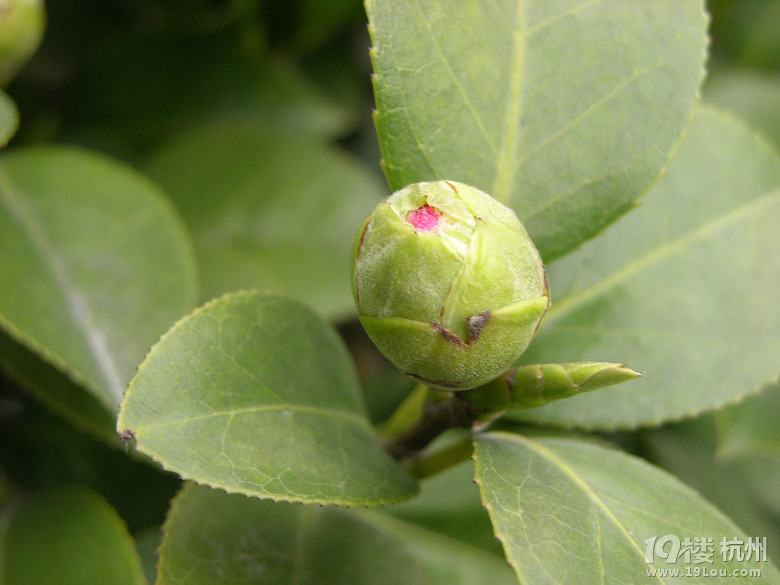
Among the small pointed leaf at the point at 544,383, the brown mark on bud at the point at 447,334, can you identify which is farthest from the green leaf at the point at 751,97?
the brown mark on bud at the point at 447,334

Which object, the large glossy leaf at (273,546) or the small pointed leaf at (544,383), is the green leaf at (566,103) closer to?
the small pointed leaf at (544,383)

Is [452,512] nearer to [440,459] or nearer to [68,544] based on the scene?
[440,459]

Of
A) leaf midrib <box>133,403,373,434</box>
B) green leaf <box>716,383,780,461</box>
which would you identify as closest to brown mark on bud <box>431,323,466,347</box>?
leaf midrib <box>133,403,373,434</box>

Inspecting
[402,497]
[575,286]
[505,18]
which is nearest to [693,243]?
[575,286]

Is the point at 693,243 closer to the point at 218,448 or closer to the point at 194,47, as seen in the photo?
the point at 218,448

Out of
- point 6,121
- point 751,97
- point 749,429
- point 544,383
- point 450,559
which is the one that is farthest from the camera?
point 751,97

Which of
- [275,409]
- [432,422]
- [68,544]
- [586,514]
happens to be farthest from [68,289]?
[586,514]
